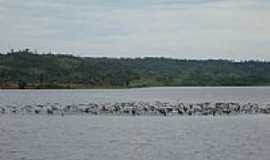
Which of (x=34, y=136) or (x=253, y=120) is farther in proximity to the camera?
(x=253, y=120)

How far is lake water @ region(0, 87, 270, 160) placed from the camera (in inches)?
1449

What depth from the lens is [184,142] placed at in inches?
1720

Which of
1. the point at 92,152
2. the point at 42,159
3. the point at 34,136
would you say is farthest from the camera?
the point at 34,136

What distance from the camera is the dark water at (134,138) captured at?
1449 inches

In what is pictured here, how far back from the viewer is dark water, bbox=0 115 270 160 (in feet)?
121

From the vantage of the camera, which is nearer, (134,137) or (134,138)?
(134,138)

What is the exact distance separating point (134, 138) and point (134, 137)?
2.46ft

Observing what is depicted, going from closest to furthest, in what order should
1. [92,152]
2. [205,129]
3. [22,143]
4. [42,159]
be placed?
[42,159], [92,152], [22,143], [205,129]

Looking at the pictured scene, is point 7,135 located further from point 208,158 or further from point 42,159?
point 208,158

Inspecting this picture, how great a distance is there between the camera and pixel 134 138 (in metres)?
46.2

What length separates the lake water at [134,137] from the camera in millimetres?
36812

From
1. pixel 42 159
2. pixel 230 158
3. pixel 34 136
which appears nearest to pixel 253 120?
pixel 34 136

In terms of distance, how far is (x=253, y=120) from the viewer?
205 feet

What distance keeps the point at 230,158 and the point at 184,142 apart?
859 centimetres
